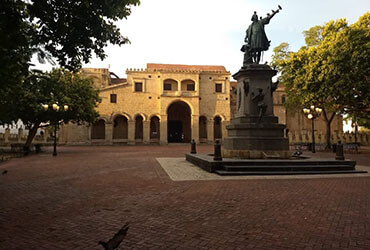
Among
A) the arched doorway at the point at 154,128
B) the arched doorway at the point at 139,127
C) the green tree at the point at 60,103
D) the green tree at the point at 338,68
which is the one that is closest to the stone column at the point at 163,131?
the arched doorway at the point at 154,128

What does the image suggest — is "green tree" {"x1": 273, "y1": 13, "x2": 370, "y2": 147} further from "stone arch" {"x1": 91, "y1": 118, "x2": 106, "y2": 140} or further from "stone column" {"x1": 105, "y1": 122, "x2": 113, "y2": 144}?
"stone arch" {"x1": 91, "y1": 118, "x2": 106, "y2": 140}

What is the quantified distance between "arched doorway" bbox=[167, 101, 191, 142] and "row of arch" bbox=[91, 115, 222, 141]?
265cm

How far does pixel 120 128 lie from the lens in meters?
42.7

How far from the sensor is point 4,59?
375cm

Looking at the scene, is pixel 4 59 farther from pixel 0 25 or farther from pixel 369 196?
pixel 369 196

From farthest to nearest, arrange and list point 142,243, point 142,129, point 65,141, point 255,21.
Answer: point 142,129, point 65,141, point 255,21, point 142,243

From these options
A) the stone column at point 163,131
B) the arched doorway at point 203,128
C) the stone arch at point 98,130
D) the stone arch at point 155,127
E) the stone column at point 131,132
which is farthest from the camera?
the arched doorway at point 203,128

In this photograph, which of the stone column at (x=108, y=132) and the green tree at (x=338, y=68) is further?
the stone column at (x=108, y=132)

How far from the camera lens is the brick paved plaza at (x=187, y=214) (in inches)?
142

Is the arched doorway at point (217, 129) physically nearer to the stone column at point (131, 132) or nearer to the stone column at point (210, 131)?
the stone column at point (210, 131)

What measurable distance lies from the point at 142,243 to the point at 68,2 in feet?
17.6

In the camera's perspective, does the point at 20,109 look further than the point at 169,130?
No

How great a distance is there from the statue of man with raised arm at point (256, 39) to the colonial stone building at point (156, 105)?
2741cm

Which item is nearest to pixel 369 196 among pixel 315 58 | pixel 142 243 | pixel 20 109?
pixel 142 243
